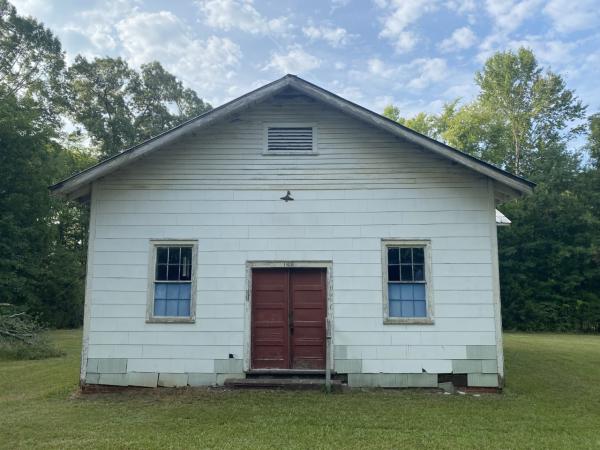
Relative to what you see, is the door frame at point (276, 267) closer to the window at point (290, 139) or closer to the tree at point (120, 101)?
the window at point (290, 139)

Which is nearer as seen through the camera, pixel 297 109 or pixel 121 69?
pixel 297 109

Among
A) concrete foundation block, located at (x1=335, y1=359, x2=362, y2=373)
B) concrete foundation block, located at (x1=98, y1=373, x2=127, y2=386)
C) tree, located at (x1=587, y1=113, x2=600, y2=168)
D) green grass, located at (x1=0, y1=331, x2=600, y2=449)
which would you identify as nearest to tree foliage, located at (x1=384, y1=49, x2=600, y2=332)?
tree, located at (x1=587, y1=113, x2=600, y2=168)

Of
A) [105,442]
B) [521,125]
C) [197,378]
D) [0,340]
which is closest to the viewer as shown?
[105,442]

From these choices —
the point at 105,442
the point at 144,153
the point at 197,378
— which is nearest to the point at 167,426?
the point at 105,442

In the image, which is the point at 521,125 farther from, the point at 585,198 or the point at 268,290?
the point at 268,290

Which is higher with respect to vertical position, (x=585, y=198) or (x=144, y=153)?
(x=585, y=198)

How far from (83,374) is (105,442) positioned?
129 inches

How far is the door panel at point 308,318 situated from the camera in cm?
891

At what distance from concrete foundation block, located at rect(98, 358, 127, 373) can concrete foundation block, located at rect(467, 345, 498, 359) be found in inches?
252

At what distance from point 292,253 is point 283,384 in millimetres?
2400

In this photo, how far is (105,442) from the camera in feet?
19.2

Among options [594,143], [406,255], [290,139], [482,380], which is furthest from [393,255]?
[594,143]

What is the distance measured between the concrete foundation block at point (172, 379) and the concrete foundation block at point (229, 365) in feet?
2.03

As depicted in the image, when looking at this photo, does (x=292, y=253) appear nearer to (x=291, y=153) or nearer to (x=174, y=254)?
(x=291, y=153)
